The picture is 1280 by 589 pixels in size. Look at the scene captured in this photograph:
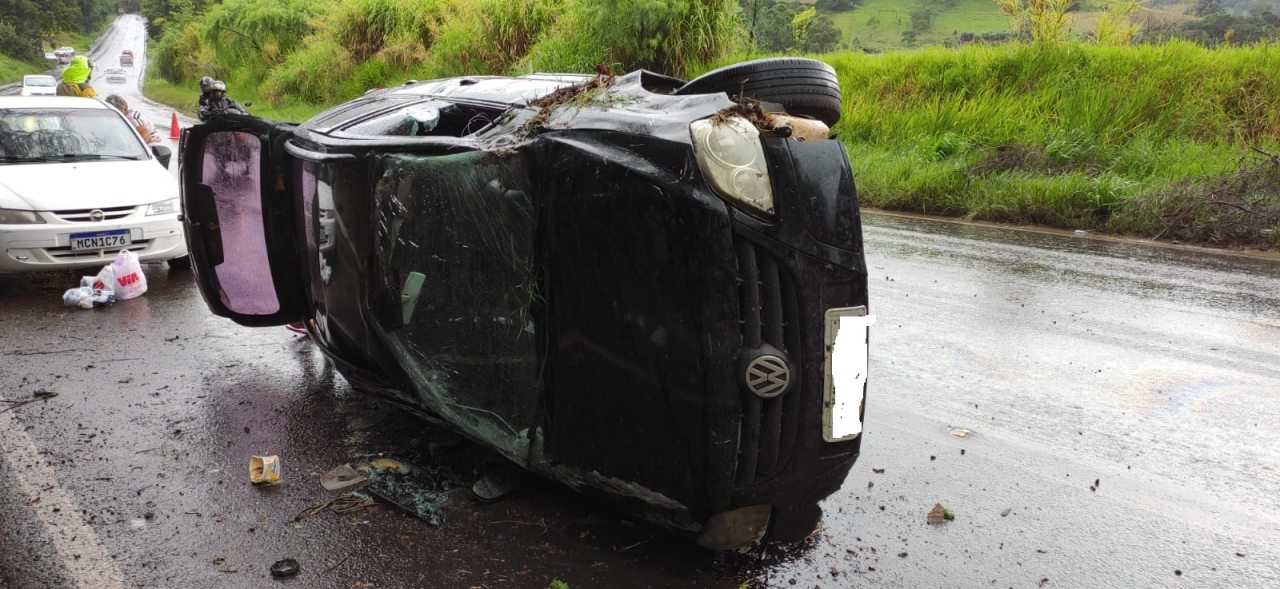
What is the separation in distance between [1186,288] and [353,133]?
6.47m

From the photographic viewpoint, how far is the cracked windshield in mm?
2629

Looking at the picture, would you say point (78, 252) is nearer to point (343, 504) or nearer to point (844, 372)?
point (343, 504)

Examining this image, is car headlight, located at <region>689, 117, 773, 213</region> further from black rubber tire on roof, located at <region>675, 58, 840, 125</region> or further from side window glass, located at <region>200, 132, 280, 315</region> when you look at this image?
side window glass, located at <region>200, 132, 280, 315</region>

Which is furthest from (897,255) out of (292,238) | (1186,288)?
(292,238)


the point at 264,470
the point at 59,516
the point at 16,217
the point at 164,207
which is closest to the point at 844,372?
the point at 264,470

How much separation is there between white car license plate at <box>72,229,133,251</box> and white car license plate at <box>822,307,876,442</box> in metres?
6.27

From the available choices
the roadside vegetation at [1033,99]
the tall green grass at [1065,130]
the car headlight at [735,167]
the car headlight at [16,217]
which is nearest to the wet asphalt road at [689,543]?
the car headlight at [16,217]

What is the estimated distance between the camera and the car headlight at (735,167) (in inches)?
98.9

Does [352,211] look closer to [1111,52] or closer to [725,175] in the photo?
[725,175]

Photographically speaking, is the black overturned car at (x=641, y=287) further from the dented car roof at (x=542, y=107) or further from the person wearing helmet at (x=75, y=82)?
the person wearing helmet at (x=75, y=82)

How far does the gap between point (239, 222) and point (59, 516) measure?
1.95 meters

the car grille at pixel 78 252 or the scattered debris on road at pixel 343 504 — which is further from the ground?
the scattered debris on road at pixel 343 504

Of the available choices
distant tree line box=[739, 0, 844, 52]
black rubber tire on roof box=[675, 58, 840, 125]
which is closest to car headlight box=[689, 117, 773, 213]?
black rubber tire on roof box=[675, 58, 840, 125]

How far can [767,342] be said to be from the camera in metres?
2.59
